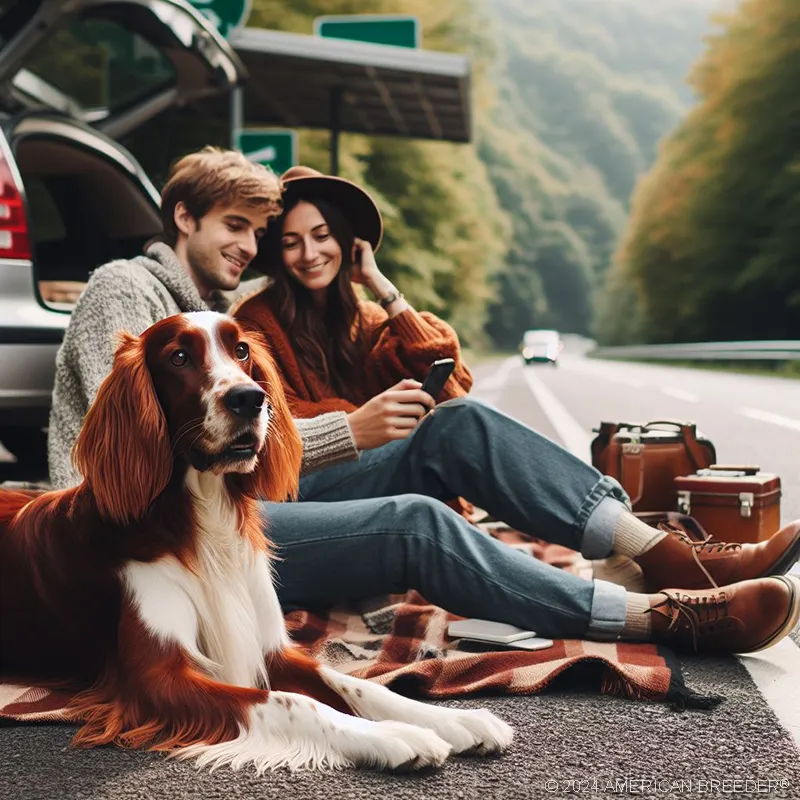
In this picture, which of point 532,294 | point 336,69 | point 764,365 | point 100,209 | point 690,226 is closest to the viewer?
point 100,209

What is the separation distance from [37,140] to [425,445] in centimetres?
277

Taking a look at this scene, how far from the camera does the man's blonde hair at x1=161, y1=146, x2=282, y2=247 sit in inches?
162

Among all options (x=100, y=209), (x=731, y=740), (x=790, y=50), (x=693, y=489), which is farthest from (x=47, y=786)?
(x=790, y=50)

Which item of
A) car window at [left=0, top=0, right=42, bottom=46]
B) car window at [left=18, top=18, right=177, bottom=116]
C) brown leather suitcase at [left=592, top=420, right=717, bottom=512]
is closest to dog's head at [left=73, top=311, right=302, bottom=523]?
brown leather suitcase at [left=592, top=420, right=717, bottom=512]

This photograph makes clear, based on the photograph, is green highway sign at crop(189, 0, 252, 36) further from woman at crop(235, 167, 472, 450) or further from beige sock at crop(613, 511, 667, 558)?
beige sock at crop(613, 511, 667, 558)

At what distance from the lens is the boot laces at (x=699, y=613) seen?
348cm

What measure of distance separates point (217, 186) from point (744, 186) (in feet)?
140

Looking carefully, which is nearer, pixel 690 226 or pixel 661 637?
pixel 661 637

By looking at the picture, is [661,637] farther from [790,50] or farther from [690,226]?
[690,226]

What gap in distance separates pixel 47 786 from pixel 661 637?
194cm

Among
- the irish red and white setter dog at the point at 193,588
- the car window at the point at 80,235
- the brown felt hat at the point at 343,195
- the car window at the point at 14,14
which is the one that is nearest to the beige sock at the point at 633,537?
the irish red and white setter dog at the point at 193,588

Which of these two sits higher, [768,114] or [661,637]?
[768,114]

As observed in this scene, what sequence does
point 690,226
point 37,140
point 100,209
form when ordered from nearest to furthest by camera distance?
point 37,140 → point 100,209 → point 690,226

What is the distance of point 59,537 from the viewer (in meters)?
3.05
